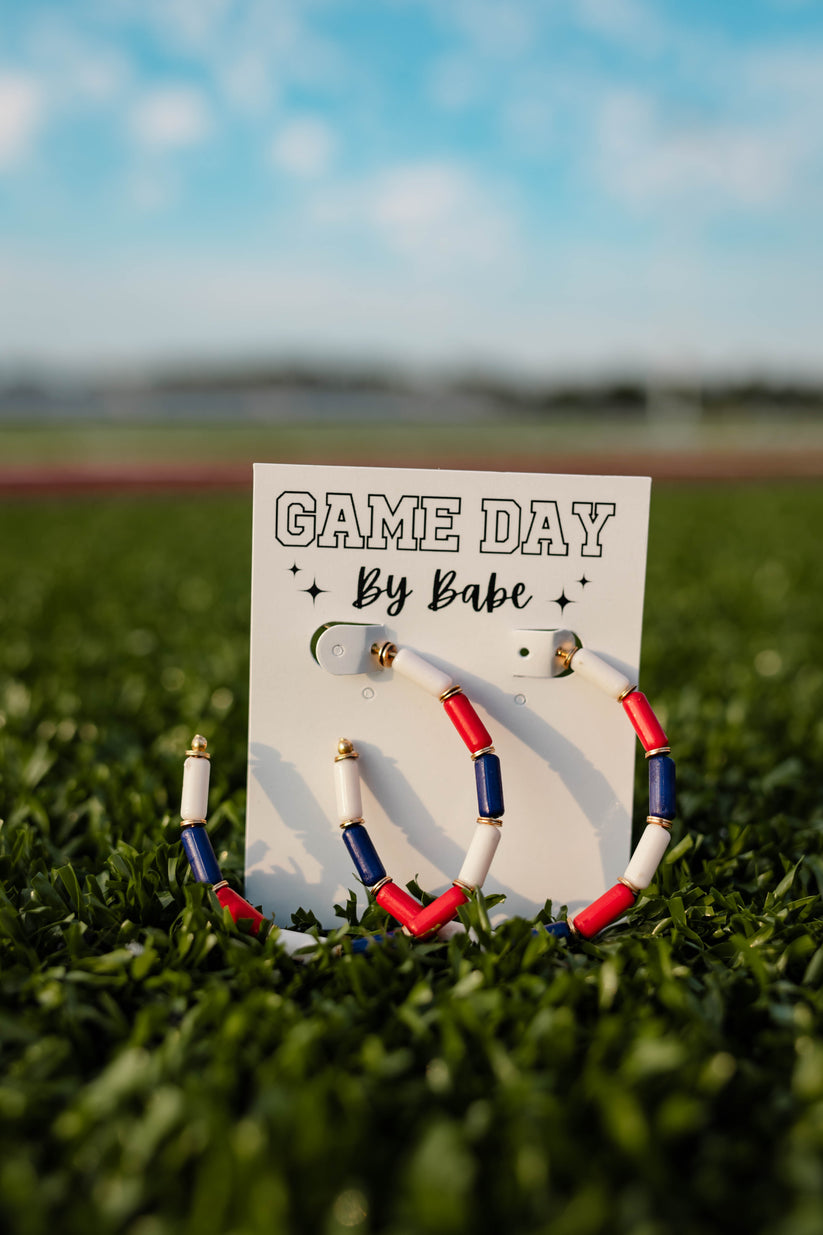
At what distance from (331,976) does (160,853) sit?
461 millimetres

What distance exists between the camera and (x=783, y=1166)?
1038 mm

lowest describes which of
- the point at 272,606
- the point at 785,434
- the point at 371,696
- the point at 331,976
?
the point at 331,976

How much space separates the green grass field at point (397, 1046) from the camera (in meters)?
0.97

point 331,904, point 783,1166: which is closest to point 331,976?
point 331,904

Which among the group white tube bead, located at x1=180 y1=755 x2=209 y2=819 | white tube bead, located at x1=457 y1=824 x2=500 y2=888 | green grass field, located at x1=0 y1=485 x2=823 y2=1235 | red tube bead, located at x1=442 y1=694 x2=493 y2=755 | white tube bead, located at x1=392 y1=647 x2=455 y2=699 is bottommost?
green grass field, located at x1=0 y1=485 x2=823 y2=1235

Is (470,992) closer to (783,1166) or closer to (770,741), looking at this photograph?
(783,1166)

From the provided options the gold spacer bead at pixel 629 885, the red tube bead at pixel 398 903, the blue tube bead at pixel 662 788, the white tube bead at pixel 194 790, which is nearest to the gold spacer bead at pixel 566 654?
the blue tube bead at pixel 662 788

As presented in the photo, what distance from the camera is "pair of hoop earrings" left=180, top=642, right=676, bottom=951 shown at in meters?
1.53

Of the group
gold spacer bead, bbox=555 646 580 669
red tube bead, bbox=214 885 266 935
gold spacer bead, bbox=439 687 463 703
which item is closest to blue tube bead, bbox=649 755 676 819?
gold spacer bead, bbox=555 646 580 669

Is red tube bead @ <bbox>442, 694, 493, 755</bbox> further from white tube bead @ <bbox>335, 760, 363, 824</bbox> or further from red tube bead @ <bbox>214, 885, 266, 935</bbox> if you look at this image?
red tube bead @ <bbox>214, 885, 266, 935</bbox>

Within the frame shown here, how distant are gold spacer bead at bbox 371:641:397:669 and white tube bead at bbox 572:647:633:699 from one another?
0.32m

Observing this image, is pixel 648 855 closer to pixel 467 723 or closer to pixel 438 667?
pixel 467 723

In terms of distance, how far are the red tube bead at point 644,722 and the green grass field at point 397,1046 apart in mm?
307

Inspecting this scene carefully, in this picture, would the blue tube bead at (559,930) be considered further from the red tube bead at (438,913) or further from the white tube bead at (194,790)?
the white tube bead at (194,790)
